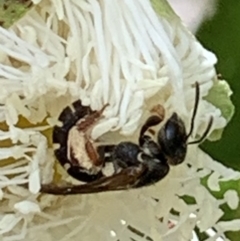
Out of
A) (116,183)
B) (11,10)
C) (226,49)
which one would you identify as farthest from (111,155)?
(226,49)

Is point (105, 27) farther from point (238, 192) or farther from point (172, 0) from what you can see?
point (172, 0)

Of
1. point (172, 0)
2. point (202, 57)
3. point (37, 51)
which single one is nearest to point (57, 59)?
point (37, 51)

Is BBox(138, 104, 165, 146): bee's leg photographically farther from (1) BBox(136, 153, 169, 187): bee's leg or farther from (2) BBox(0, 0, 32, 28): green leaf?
(2) BBox(0, 0, 32, 28): green leaf

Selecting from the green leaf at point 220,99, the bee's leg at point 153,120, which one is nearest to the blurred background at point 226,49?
the green leaf at point 220,99

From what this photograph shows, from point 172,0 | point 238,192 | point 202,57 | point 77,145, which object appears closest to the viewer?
point 77,145

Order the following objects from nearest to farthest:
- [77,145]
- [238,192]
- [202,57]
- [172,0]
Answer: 1. [77,145]
2. [202,57]
3. [238,192]
4. [172,0]

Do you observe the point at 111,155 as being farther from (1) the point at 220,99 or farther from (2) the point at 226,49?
(2) the point at 226,49

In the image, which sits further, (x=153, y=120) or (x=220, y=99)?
(x=220, y=99)
